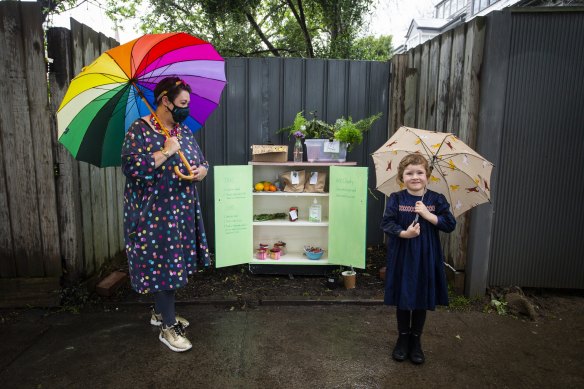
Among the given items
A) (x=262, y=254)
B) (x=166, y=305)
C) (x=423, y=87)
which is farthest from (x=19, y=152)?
(x=423, y=87)

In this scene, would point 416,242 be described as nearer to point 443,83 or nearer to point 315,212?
point 315,212

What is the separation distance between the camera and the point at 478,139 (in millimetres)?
3598

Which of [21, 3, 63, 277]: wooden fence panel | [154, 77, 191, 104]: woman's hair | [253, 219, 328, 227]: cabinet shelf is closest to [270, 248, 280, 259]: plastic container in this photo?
[253, 219, 328, 227]: cabinet shelf

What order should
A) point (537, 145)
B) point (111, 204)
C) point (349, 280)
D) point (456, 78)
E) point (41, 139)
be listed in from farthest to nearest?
point (111, 204) < point (349, 280) < point (456, 78) < point (537, 145) < point (41, 139)

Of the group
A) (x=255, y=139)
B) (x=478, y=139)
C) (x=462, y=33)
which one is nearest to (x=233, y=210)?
(x=255, y=139)

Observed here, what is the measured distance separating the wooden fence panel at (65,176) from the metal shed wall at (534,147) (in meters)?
3.64

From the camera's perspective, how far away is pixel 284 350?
9.92ft

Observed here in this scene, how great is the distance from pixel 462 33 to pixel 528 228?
6.30ft

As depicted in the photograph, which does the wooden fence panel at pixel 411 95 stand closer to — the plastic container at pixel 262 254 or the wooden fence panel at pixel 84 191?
the plastic container at pixel 262 254

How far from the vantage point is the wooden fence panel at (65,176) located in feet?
11.5

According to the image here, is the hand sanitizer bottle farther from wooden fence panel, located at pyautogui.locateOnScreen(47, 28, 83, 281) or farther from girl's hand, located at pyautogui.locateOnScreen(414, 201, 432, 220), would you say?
wooden fence panel, located at pyautogui.locateOnScreen(47, 28, 83, 281)

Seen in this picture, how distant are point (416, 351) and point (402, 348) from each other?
10cm

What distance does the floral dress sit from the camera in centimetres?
274

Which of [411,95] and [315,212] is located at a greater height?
[411,95]
